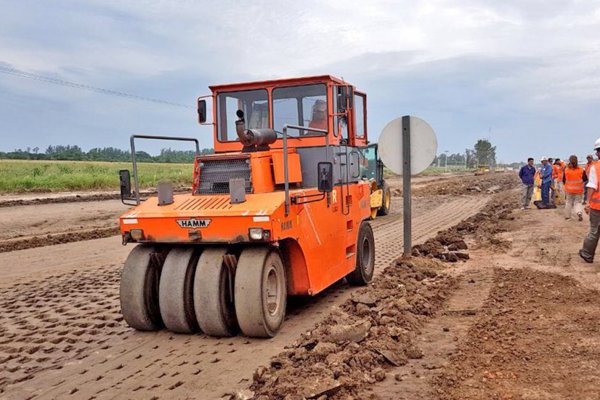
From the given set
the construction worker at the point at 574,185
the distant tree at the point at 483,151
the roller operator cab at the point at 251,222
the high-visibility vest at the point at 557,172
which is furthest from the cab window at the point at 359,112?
the distant tree at the point at 483,151

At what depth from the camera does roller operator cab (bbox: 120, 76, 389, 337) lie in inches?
208

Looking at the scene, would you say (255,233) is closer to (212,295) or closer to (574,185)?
(212,295)

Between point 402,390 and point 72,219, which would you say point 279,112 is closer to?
point 402,390

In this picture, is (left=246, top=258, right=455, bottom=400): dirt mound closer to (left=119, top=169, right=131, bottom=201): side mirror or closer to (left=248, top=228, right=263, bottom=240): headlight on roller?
(left=248, top=228, right=263, bottom=240): headlight on roller

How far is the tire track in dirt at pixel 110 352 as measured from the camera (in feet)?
14.2

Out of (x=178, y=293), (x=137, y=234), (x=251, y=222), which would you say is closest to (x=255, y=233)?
(x=251, y=222)

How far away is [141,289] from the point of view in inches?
221

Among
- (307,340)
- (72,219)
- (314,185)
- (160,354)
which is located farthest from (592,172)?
(72,219)

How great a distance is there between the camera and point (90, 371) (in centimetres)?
473

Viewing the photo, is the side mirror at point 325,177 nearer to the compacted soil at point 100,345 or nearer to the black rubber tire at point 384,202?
the compacted soil at point 100,345

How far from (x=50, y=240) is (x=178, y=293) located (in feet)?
32.4

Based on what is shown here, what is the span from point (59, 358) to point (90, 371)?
577mm

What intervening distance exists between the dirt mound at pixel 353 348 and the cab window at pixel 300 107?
2.28 m

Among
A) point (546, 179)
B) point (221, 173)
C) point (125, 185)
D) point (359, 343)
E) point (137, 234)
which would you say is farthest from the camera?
point (546, 179)
